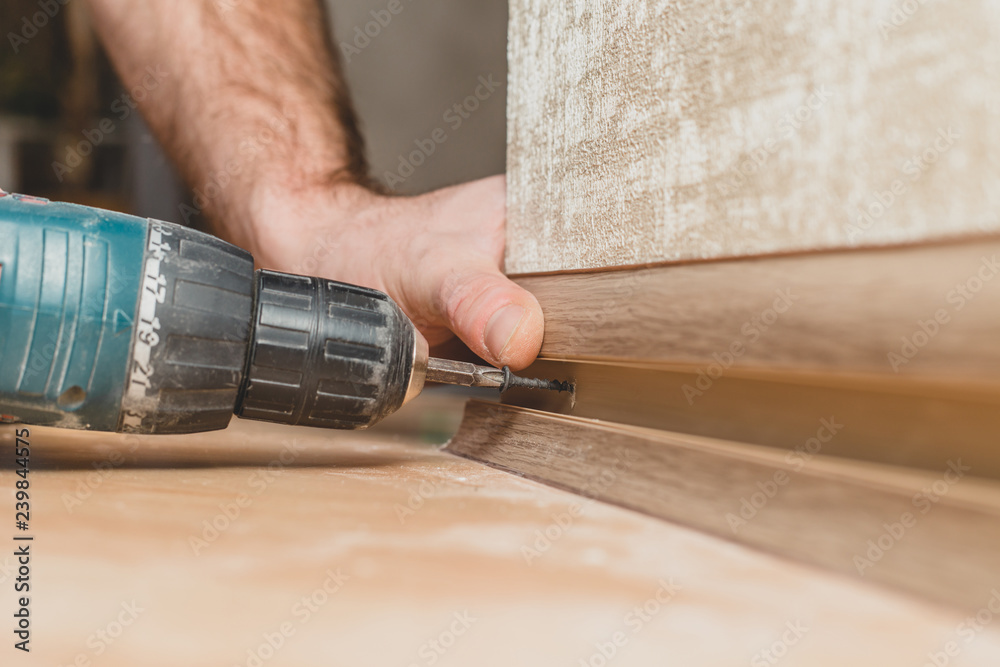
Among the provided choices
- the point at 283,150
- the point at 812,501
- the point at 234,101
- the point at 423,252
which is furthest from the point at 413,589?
the point at 234,101

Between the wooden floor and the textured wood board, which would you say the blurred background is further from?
the wooden floor

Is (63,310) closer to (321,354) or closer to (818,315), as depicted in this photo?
(321,354)

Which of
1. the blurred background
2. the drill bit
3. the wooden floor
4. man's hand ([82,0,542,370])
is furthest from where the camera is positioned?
the blurred background

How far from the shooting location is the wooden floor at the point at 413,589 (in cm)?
32

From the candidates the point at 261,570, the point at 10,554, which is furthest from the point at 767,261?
the point at 10,554

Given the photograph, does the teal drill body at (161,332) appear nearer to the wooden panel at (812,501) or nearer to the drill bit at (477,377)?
the drill bit at (477,377)

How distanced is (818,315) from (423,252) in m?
0.63

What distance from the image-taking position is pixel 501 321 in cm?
76

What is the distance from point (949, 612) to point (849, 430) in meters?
0.12

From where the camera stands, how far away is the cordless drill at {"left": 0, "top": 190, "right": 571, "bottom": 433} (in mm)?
552

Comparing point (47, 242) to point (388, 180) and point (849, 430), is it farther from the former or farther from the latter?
point (388, 180)

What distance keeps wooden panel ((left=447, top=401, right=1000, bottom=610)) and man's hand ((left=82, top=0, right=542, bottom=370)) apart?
40 cm

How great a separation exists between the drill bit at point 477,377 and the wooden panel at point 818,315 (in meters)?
0.08

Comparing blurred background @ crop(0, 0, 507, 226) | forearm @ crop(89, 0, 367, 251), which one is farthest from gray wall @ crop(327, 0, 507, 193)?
forearm @ crop(89, 0, 367, 251)
